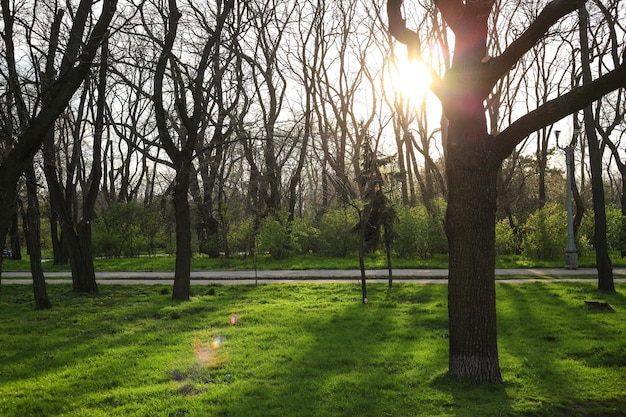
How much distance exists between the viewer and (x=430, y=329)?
956 cm

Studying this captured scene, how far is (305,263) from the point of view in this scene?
23.3 m

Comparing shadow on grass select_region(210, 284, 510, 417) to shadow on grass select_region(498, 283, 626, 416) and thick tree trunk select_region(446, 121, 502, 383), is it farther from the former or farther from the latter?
shadow on grass select_region(498, 283, 626, 416)

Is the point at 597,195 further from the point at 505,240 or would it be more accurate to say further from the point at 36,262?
the point at 36,262

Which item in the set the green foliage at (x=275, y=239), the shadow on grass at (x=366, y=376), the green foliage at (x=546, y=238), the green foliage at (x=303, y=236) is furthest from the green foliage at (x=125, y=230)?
the shadow on grass at (x=366, y=376)

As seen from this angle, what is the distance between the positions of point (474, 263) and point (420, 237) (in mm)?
17941

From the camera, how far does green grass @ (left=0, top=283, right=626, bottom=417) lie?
5.59 metres

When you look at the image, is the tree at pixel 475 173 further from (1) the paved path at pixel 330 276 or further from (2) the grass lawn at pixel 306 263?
(2) the grass lawn at pixel 306 263

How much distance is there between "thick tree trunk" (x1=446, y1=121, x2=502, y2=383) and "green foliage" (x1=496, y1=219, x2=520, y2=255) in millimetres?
19480

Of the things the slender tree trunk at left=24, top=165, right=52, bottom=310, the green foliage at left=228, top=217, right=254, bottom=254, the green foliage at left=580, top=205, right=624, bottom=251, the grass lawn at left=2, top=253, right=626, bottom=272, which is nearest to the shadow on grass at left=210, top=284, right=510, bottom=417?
the slender tree trunk at left=24, top=165, right=52, bottom=310

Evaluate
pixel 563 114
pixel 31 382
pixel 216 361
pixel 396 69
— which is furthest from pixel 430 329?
pixel 396 69

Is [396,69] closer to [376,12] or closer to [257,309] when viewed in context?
[376,12]

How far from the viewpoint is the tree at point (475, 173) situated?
239 inches

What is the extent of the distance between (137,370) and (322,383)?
2568mm

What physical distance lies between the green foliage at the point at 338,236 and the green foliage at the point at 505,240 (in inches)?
266
